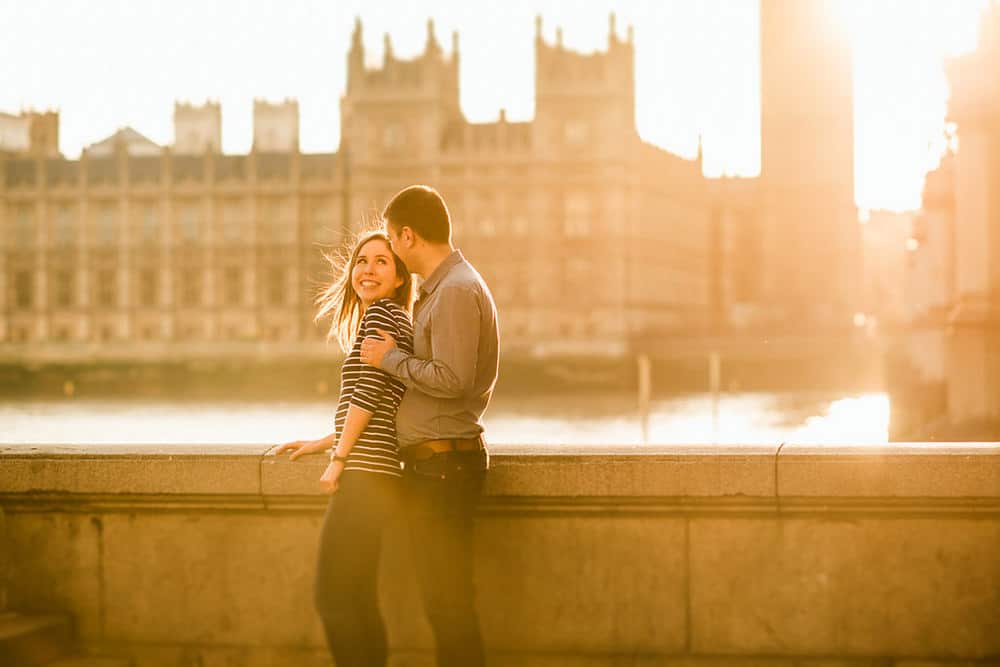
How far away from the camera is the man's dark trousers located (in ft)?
13.0

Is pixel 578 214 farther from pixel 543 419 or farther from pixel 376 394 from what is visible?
pixel 376 394

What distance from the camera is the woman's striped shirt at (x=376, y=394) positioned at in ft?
13.0

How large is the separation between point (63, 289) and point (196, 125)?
15680mm

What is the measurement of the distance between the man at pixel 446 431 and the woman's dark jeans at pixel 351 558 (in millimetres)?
108

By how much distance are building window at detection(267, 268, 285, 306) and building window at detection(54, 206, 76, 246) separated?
1269 centimetres

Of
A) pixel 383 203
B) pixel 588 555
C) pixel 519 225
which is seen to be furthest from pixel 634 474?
pixel 383 203

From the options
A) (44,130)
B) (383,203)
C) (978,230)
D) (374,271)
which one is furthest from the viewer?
(44,130)

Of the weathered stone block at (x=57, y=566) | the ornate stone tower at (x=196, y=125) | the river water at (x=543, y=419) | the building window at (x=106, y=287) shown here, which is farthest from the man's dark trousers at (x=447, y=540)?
the ornate stone tower at (x=196, y=125)

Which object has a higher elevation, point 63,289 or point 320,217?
point 320,217

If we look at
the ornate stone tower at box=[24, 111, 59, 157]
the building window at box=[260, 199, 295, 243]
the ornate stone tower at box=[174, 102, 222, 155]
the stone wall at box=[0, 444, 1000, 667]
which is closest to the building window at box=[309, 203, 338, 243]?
the building window at box=[260, 199, 295, 243]

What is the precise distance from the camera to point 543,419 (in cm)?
4925

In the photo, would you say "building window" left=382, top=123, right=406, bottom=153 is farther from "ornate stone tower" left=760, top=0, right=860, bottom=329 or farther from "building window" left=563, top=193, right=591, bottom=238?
"ornate stone tower" left=760, top=0, right=860, bottom=329

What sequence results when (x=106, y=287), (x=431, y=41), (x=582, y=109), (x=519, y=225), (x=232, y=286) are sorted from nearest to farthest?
(x=582, y=109)
(x=519, y=225)
(x=431, y=41)
(x=232, y=286)
(x=106, y=287)

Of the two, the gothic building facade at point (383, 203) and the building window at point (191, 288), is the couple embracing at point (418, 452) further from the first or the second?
A: the building window at point (191, 288)
